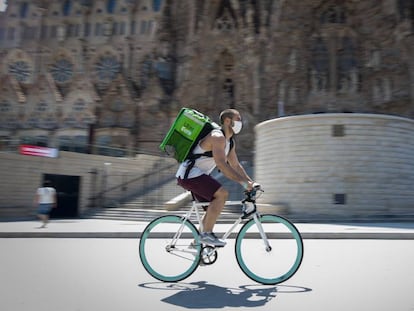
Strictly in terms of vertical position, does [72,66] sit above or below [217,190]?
above

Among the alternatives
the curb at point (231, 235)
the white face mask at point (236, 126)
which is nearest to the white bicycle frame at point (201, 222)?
the white face mask at point (236, 126)

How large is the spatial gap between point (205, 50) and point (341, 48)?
10.7 metres

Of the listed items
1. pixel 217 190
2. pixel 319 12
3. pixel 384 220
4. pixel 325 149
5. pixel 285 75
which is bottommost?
pixel 384 220

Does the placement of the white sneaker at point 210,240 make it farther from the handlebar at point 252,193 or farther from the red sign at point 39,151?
the red sign at point 39,151

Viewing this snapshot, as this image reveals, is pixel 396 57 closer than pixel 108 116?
Yes

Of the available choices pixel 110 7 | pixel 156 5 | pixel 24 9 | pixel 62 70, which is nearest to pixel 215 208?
pixel 62 70

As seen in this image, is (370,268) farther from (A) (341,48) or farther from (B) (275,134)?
(A) (341,48)

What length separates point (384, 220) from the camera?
1389cm

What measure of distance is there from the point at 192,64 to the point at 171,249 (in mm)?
31009

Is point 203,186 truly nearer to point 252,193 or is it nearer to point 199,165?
point 199,165

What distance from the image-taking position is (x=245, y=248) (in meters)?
4.07

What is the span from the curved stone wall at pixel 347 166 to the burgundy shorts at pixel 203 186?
11.6m

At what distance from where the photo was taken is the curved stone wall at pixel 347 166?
49.5ft

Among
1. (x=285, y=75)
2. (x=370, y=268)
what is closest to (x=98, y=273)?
(x=370, y=268)
